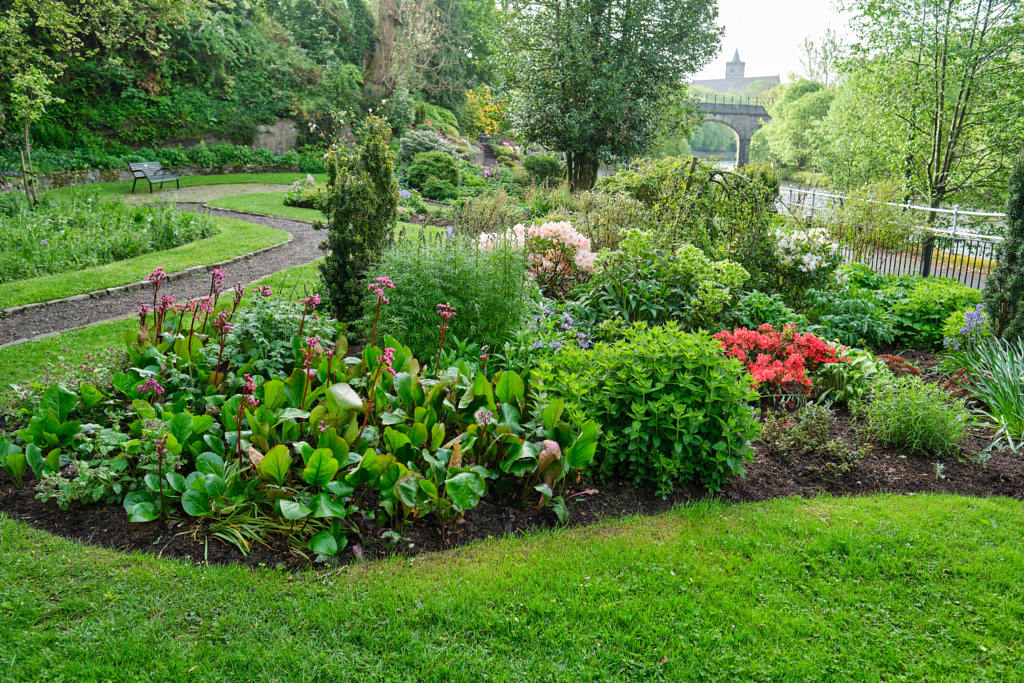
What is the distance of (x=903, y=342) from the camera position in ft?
21.4

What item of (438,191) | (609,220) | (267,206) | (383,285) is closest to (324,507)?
(383,285)

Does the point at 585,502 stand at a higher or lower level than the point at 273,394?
lower

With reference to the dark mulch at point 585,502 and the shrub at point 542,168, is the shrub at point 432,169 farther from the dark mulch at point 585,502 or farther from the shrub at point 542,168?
the dark mulch at point 585,502

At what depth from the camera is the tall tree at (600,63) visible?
16453 millimetres

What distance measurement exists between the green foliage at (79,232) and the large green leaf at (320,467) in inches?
279

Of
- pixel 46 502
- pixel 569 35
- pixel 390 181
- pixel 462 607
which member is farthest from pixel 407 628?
pixel 569 35

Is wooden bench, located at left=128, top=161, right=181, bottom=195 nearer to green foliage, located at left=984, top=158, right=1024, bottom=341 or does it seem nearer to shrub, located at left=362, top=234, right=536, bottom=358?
shrub, located at left=362, top=234, right=536, bottom=358

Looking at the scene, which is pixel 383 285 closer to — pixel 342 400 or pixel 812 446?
pixel 342 400

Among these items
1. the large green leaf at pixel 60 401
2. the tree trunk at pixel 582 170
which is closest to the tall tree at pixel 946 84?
the tree trunk at pixel 582 170

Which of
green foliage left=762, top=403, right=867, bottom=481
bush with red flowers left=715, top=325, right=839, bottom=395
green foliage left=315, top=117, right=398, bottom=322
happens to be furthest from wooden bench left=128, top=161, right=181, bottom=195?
green foliage left=762, top=403, right=867, bottom=481

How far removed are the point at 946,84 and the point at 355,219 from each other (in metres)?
18.2

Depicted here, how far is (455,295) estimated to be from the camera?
16.5 feet

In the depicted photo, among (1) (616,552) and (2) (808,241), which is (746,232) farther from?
(1) (616,552)

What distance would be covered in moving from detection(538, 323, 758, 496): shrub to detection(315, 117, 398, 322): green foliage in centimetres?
271
